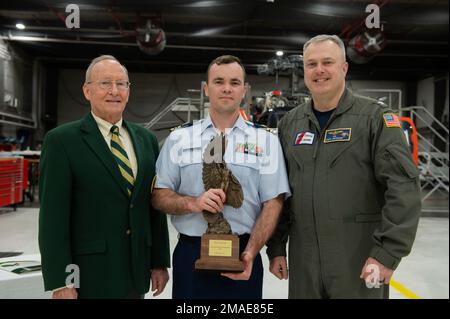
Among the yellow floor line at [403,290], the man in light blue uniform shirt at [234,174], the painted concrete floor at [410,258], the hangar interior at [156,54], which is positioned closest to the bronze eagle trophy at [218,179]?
the man in light blue uniform shirt at [234,174]

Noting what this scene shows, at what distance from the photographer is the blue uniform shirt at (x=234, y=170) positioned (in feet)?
5.25

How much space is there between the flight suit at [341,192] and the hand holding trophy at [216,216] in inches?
13.9

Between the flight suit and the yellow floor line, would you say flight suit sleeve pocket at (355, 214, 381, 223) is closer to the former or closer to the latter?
the flight suit

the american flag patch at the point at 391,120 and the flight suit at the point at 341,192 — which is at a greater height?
the american flag patch at the point at 391,120

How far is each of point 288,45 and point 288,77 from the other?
182 mm

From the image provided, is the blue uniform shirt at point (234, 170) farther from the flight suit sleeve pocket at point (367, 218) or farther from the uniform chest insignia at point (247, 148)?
the flight suit sleeve pocket at point (367, 218)

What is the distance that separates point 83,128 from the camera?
1457mm

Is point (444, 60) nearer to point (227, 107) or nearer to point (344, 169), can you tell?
point (344, 169)

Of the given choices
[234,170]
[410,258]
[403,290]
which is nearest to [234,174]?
[234,170]

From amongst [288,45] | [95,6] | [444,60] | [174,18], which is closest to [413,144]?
[444,60]

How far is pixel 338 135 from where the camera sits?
1.59 m

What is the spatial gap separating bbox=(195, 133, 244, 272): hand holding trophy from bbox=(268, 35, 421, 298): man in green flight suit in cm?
35

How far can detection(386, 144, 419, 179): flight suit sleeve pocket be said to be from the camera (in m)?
1.46

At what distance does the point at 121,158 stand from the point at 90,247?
1.28 feet
